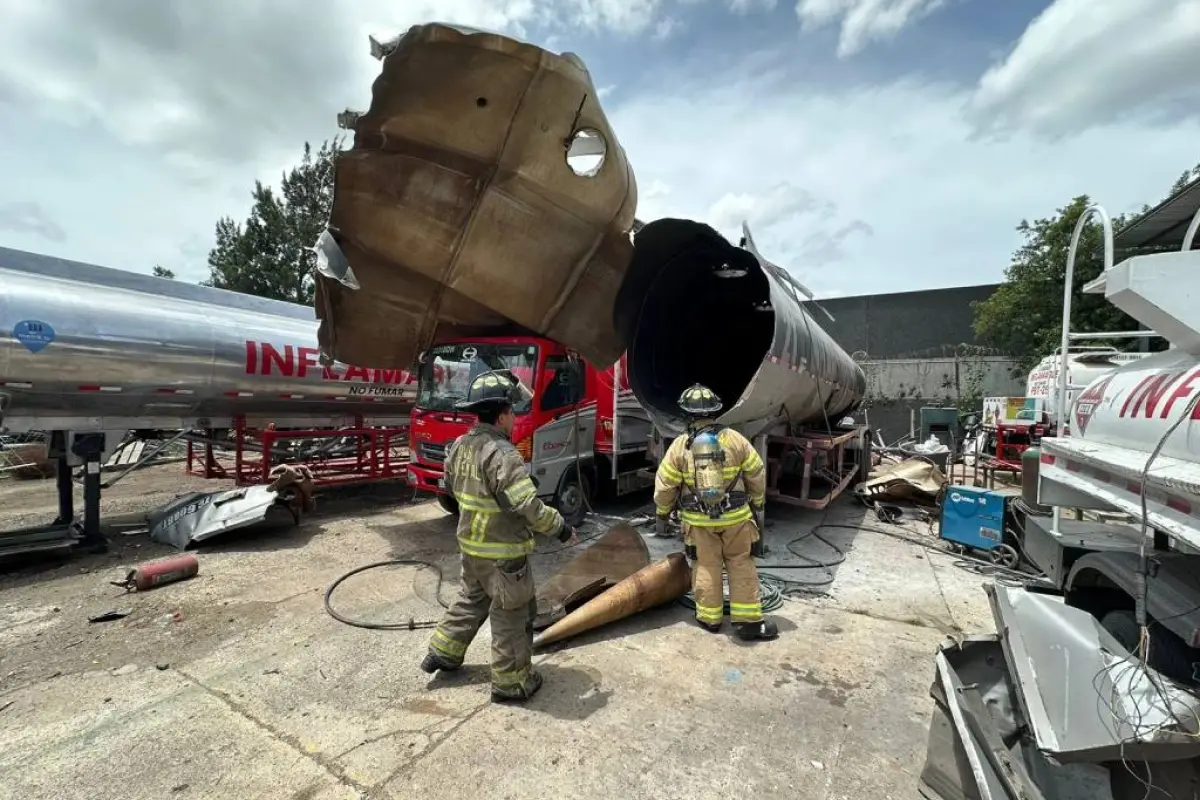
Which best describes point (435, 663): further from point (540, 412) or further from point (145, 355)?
point (145, 355)

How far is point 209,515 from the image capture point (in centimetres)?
632

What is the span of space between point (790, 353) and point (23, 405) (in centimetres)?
751

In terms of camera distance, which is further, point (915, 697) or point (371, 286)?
point (371, 286)

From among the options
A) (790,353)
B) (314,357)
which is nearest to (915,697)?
(790,353)

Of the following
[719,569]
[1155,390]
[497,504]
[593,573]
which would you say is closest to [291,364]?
[593,573]

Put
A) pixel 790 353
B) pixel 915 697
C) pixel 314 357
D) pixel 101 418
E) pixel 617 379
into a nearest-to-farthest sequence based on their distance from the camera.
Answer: pixel 915 697
pixel 790 353
pixel 101 418
pixel 617 379
pixel 314 357

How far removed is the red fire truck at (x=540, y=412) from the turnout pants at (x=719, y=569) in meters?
2.36

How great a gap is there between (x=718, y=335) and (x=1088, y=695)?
5.75 metres

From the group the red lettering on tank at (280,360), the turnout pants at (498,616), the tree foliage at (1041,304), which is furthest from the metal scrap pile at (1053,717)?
the tree foliage at (1041,304)

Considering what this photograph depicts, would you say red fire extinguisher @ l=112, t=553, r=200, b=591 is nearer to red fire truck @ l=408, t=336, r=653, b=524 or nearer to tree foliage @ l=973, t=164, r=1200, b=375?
red fire truck @ l=408, t=336, r=653, b=524

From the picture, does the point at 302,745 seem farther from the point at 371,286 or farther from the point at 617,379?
the point at 617,379

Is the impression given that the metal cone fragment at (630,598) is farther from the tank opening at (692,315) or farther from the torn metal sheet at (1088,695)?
the torn metal sheet at (1088,695)

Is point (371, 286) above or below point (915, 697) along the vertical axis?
above

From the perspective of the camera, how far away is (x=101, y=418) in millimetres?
6277
